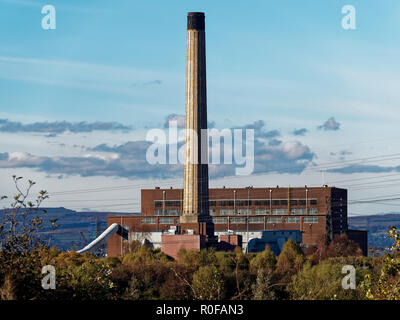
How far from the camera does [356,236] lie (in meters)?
138

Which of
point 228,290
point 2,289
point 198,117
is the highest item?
point 198,117

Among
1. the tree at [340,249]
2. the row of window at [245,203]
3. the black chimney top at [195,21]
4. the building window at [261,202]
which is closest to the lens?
the tree at [340,249]

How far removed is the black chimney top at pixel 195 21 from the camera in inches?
4537

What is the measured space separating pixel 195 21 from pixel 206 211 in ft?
101

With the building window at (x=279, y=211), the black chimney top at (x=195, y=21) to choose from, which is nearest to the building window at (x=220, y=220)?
the building window at (x=279, y=211)

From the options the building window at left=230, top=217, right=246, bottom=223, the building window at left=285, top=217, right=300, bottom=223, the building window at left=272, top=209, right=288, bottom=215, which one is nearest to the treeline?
the building window at left=285, top=217, right=300, bottom=223

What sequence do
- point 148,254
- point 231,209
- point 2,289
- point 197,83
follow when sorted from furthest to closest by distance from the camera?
point 231,209 → point 197,83 → point 148,254 → point 2,289

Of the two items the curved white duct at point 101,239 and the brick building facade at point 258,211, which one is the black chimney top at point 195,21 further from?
the curved white duct at point 101,239
